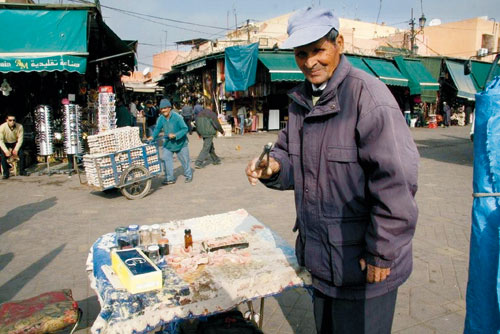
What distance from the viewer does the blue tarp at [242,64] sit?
17.0m

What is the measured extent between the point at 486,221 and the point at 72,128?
954cm

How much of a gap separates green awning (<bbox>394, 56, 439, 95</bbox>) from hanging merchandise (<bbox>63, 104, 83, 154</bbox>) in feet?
61.8

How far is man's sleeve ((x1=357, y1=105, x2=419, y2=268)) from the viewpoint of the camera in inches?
61.3

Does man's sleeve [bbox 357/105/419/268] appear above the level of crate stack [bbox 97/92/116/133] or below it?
below

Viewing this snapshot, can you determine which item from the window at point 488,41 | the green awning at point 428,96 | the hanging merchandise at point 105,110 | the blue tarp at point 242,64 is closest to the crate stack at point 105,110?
the hanging merchandise at point 105,110

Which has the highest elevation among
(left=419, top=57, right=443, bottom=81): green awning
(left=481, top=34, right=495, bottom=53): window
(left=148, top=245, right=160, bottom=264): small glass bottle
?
(left=481, top=34, right=495, bottom=53): window

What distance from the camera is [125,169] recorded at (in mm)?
6766

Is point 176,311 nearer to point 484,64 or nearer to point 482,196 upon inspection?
point 482,196

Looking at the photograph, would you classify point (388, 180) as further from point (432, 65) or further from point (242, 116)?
point (432, 65)

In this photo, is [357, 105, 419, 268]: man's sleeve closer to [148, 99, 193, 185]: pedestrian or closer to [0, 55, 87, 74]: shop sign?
[148, 99, 193, 185]: pedestrian

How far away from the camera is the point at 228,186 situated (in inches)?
328

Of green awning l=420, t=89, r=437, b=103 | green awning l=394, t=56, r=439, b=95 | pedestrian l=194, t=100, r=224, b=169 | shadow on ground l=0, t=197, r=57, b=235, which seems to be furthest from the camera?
green awning l=420, t=89, r=437, b=103

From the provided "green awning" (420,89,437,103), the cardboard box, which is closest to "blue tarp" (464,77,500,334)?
the cardboard box

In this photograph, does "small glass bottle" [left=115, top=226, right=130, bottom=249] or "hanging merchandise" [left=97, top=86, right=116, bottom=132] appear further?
"hanging merchandise" [left=97, top=86, right=116, bottom=132]
